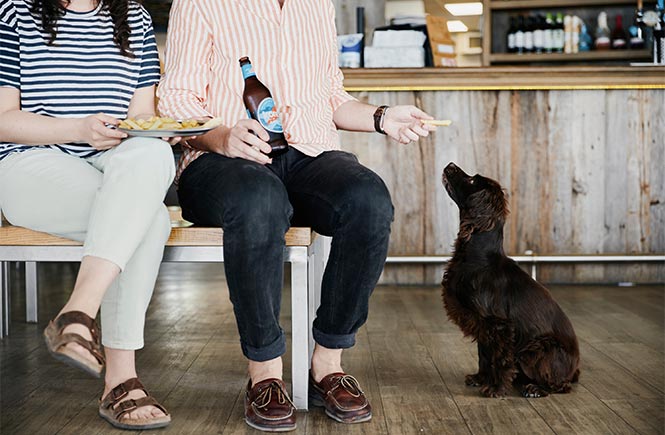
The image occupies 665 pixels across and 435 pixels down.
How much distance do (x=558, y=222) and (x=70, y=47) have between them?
2.54 meters

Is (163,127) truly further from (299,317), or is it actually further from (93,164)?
(299,317)

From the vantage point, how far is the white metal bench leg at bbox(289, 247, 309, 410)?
1711 mm

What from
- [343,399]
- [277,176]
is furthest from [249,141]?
[343,399]

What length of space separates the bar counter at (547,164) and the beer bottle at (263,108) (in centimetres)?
181

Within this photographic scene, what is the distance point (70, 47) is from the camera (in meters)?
1.76

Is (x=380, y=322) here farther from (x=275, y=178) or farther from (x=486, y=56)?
(x=486, y=56)

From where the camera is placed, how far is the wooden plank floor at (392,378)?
1.66 m

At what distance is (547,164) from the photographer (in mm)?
3674

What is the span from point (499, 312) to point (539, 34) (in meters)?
3.22

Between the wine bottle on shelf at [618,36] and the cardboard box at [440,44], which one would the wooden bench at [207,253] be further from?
the wine bottle on shelf at [618,36]

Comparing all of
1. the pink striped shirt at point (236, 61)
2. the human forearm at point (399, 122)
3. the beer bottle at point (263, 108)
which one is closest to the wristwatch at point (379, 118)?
the human forearm at point (399, 122)

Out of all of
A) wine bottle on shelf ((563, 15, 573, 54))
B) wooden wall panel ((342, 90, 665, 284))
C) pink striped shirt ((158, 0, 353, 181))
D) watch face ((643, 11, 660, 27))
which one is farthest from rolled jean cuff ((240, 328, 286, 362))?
wine bottle on shelf ((563, 15, 573, 54))

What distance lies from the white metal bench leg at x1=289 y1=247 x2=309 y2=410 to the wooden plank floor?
0.09 m

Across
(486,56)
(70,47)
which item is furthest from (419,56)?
(70,47)
